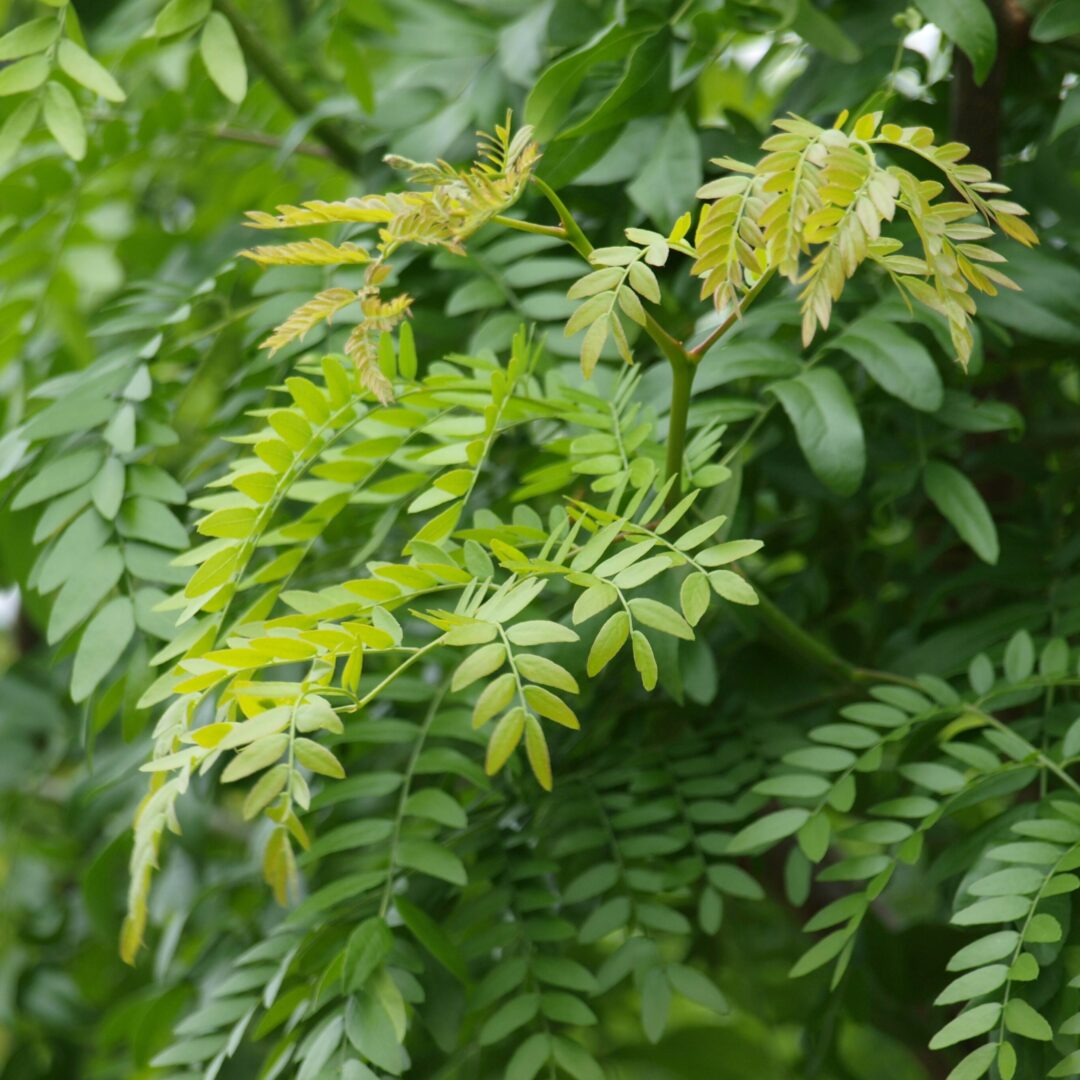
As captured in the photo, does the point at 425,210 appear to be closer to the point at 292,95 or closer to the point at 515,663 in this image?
the point at 515,663

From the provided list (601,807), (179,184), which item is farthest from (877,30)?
(179,184)

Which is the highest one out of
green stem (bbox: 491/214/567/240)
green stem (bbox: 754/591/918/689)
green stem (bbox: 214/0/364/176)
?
green stem (bbox: 491/214/567/240)

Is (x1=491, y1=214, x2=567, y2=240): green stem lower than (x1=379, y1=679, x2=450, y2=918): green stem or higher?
higher

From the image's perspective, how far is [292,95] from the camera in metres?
0.74

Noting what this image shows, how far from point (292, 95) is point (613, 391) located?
0.36m

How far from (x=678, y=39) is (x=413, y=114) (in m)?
0.20

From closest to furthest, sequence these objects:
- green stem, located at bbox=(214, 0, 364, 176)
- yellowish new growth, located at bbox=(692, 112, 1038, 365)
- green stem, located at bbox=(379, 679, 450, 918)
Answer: yellowish new growth, located at bbox=(692, 112, 1038, 365), green stem, located at bbox=(379, 679, 450, 918), green stem, located at bbox=(214, 0, 364, 176)

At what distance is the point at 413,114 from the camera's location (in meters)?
0.73

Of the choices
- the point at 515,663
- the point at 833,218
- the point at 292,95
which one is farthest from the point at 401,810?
the point at 292,95

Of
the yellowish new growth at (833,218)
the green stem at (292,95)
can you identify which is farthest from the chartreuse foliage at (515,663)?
the green stem at (292,95)

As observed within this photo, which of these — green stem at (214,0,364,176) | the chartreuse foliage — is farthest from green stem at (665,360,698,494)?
green stem at (214,0,364,176)

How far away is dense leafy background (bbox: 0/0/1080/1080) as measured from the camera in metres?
0.54

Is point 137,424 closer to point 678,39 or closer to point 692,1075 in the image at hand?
point 678,39

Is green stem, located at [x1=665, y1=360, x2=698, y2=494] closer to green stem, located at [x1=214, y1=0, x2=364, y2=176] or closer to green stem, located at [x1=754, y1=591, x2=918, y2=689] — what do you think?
green stem, located at [x1=754, y1=591, x2=918, y2=689]
